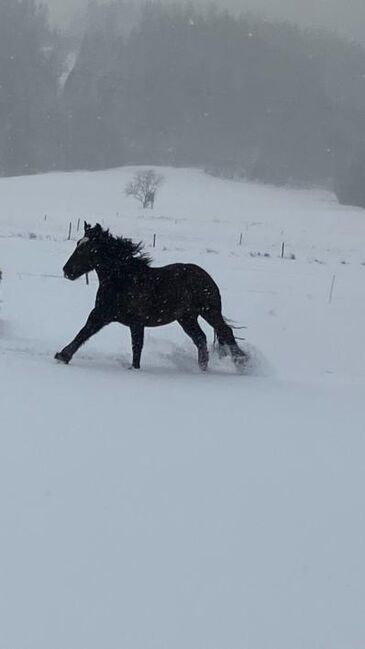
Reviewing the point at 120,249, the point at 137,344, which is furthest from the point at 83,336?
the point at 120,249

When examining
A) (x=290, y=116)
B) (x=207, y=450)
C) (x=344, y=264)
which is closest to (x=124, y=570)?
(x=207, y=450)

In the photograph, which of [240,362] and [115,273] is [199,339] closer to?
[240,362]

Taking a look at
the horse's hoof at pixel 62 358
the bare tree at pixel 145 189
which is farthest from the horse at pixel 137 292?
the bare tree at pixel 145 189

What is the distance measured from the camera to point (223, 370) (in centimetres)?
877

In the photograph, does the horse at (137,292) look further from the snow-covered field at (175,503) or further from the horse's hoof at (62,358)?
the snow-covered field at (175,503)

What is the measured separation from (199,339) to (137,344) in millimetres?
899

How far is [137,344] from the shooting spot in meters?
8.01

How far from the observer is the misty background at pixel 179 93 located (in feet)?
283

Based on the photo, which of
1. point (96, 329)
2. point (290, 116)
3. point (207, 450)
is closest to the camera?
point (207, 450)

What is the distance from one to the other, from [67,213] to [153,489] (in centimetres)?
4446

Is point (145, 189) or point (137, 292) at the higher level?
point (145, 189)

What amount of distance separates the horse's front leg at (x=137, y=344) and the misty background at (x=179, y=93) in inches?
2783

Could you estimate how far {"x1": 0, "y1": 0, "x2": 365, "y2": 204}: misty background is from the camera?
86375 mm

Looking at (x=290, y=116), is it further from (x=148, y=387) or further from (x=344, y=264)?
(x=148, y=387)
